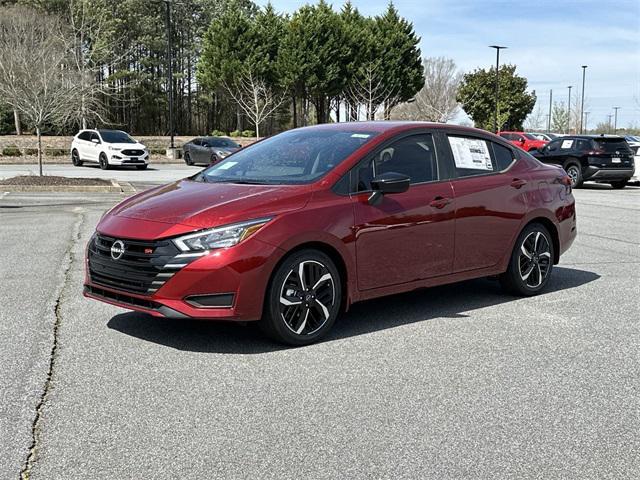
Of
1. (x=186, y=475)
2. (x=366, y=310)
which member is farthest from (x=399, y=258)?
(x=186, y=475)

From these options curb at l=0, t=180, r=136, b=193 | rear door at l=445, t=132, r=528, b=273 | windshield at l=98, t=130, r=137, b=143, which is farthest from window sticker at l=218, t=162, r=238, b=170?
windshield at l=98, t=130, r=137, b=143

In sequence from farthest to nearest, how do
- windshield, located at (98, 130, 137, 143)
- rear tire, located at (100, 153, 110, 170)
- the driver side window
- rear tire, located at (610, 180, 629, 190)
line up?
windshield, located at (98, 130, 137, 143) → rear tire, located at (100, 153, 110, 170) → rear tire, located at (610, 180, 629, 190) → the driver side window

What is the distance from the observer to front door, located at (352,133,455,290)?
5.46 m

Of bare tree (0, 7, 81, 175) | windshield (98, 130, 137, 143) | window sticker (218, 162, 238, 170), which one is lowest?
window sticker (218, 162, 238, 170)

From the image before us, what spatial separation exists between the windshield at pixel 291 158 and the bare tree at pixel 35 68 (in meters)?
16.2

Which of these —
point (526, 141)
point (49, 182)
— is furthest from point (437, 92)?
point (49, 182)

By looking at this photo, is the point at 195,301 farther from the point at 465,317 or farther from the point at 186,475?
the point at 465,317

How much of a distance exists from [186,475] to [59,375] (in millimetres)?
1655

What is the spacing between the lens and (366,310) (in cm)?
629

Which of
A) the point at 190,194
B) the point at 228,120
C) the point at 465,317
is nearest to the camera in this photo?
→ the point at 190,194

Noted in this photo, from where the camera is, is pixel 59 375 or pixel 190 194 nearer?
pixel 59 375

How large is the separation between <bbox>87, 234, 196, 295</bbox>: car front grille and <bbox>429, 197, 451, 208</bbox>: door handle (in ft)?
7.09

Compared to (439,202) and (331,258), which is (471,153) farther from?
(331,258)

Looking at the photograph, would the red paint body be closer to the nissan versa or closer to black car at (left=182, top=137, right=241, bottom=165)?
the nissan versa
